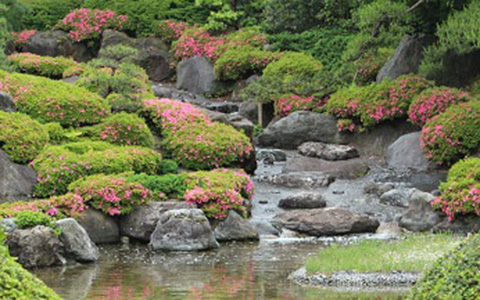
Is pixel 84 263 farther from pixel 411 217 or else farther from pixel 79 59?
pixel 79 59

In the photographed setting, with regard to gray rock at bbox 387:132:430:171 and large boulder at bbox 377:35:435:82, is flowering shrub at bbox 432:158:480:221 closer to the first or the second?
gray rock at bbox 387:132:430:171

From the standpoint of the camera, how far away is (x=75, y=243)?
1414 cm

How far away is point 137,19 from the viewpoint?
36750 millimetres

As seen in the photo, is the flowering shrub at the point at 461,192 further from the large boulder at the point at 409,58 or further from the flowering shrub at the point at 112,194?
the large boulder at the point at 409,58

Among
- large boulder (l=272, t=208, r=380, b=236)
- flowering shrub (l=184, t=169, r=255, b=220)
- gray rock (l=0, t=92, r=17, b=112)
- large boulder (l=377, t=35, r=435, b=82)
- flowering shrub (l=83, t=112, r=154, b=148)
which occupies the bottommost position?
large boulder (l=272, t=208, r=380, b=236)

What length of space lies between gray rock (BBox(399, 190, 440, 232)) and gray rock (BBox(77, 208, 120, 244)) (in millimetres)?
6105

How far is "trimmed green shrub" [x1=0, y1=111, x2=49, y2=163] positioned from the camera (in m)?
17.5

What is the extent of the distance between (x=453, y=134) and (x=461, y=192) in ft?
17.7

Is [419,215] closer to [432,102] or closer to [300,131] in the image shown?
[432,102]

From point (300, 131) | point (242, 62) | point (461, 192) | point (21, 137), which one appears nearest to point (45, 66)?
point (300, 131)

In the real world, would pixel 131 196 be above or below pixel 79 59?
below

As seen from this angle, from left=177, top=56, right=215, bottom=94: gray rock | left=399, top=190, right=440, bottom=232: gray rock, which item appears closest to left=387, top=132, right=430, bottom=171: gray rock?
left=399, top=190, right=440, bottom=232: gray rock

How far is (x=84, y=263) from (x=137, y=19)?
24005 millimetres

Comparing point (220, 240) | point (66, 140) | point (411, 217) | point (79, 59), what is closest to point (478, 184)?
point (411, 217)
